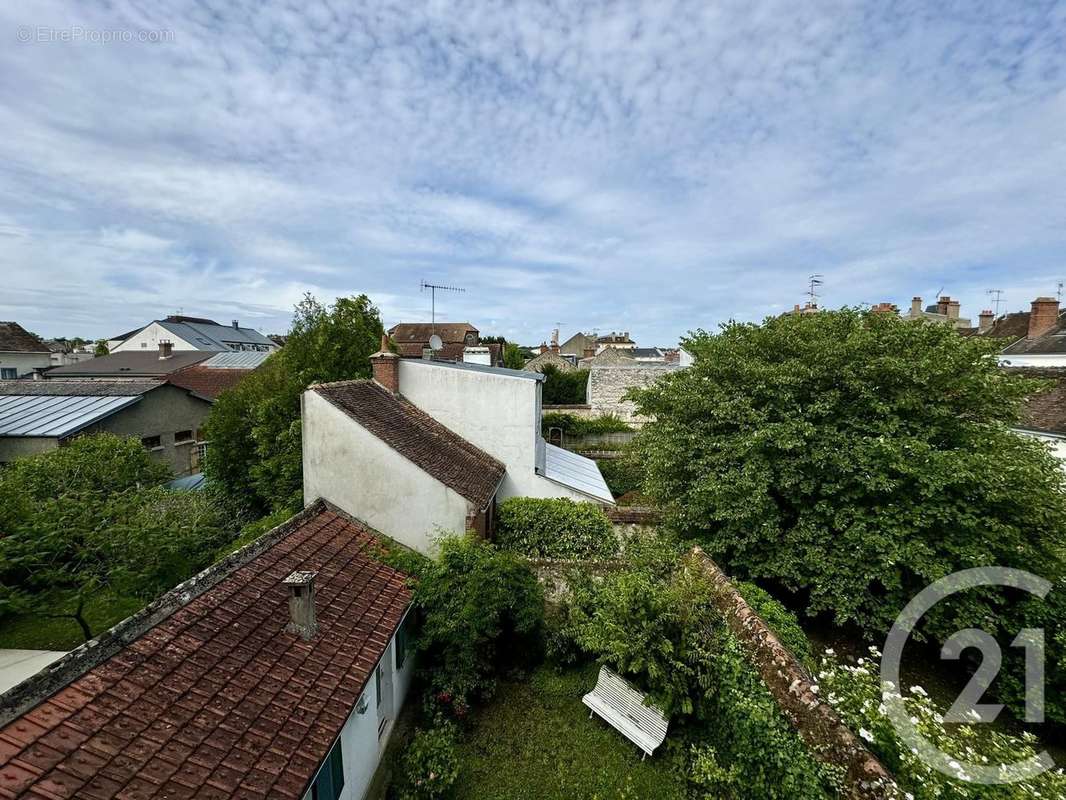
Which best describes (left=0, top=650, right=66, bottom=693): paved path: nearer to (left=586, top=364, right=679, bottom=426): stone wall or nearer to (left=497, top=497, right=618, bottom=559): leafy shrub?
(left=497, top=497, right=618, bottom=559): leafy shrub

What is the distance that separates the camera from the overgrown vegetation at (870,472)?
10945mm

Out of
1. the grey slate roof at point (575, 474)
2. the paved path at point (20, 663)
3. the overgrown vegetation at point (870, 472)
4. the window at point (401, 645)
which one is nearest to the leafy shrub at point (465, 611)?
the window at point (401, 645)

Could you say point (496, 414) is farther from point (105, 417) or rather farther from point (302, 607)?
point (105, 417)

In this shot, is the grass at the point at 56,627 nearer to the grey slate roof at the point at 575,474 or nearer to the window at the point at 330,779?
the window at the point at 330,779

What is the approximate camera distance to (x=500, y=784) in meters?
8.86

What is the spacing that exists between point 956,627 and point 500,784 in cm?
1097

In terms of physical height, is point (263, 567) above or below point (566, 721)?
above

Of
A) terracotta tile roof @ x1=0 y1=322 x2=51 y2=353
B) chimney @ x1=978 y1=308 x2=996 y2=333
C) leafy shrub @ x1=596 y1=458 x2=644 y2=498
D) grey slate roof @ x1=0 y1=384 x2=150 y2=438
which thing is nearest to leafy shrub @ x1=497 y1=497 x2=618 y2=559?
leafy shrub @ x1=596 y1=458 x2=644 y2=498

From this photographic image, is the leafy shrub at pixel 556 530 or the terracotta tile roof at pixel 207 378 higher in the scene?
the terracotta tile roof at pixel 207 378

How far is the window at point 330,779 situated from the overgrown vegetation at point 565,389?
136ft

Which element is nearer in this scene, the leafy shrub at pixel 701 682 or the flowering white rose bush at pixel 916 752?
the flowering white rose bush at pixel 916 752

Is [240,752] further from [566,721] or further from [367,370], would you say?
[367,370]

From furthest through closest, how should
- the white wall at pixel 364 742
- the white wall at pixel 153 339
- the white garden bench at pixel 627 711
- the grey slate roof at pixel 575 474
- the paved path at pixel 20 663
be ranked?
the white wall at pixel 153 339 < the grey slate roof at pixel 575 474 < the paved path at pixel 20 663 < the white garden bench at pixel 627 711 < the white wall at pixel 364 742

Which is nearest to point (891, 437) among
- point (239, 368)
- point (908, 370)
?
point (908, 370)
